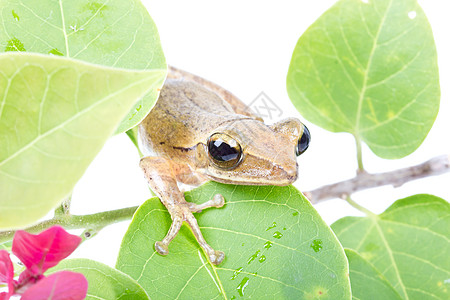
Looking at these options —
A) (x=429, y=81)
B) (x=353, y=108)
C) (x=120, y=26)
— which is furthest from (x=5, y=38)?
(x=429, y=81)

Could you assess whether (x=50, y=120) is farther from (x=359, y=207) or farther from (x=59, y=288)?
(x=359, y=207)

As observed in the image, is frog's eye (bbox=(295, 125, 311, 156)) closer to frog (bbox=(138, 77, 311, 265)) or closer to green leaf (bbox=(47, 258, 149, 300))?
frog (bbox=(138, 77, 311, 265))

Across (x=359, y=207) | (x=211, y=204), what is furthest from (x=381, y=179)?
(x=211, y=204)

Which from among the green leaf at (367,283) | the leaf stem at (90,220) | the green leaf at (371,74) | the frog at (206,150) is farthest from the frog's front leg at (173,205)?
the green leaf at (371,74)

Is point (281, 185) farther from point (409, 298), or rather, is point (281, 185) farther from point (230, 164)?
point (409, 298)

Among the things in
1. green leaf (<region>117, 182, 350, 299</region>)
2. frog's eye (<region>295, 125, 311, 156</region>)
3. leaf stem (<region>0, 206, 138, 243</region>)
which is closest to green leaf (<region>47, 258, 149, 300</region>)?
green leaf (<region>117, 182, 350, 299</region>)
